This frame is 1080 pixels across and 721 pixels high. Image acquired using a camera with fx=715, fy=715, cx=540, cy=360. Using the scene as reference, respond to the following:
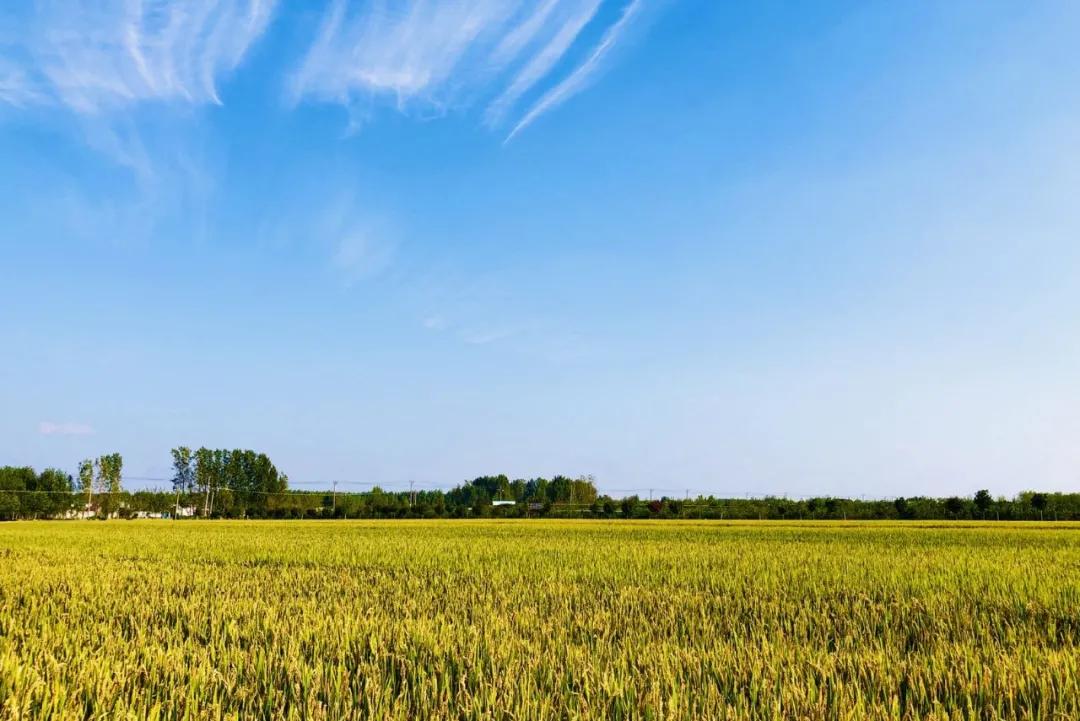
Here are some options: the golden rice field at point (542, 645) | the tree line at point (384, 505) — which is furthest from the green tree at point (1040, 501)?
the golden rice field at point (542, 645)

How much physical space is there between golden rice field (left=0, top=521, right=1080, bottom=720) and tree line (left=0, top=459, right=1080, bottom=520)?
182 ft

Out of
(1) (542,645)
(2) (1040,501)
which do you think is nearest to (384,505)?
(2) (1040,501)

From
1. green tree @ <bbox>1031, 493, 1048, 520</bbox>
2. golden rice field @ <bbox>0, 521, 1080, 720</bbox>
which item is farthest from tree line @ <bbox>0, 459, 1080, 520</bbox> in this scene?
golden rice field @ <bbox>0, 521, 1080, 720</bbox>

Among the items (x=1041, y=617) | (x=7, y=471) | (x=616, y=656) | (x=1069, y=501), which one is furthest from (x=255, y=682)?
(x=7, y=471)

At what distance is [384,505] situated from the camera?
244 feet

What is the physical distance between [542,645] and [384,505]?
73352mm

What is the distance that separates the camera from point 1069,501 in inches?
2311

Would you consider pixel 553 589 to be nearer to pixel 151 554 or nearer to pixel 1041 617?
pixel 1041 617

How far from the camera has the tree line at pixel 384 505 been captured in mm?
58250

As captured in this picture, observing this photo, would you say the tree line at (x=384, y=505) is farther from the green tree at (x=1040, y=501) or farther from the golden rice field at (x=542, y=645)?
the golden rice field at (x=542, y=645)

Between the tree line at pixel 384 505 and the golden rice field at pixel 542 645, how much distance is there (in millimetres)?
55371

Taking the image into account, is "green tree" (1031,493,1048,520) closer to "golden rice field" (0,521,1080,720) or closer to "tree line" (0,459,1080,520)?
"tree line" (0,459,1080,520)

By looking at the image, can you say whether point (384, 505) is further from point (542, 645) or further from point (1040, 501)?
point (542, 645)

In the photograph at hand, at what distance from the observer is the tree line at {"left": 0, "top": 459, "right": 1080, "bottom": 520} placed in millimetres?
58250
